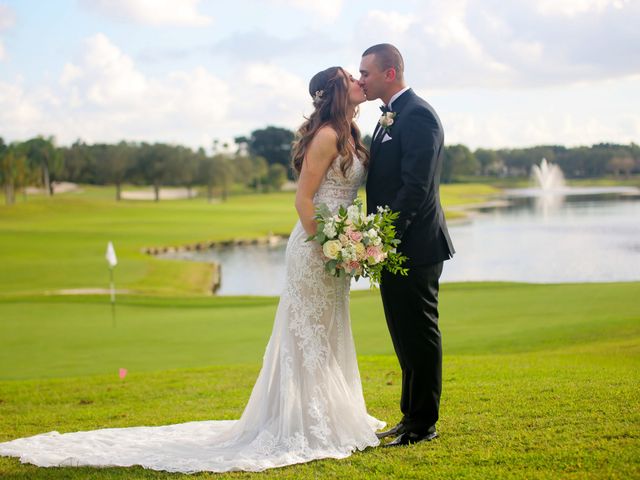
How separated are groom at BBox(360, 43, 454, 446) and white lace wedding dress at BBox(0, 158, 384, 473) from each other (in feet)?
0.93

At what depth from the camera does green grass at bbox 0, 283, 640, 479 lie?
4.36 metres

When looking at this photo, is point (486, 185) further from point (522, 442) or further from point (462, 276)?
point (522, 442)

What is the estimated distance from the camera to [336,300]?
527cm

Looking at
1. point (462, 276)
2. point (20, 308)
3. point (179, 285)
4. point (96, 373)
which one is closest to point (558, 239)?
point (462, 276)

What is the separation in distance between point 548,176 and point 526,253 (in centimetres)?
3603

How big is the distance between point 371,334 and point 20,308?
8.53 meters

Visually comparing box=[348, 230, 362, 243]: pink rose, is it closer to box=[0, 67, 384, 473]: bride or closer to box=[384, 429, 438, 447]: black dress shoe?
box=[0, 67, 384, 473]: bride

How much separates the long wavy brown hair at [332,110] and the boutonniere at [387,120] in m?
0.23

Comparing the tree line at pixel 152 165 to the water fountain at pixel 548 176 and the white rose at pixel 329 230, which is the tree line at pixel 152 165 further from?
the white rose at pixel 329 230

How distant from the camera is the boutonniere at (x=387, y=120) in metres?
4.91

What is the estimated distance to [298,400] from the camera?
507 centimetres

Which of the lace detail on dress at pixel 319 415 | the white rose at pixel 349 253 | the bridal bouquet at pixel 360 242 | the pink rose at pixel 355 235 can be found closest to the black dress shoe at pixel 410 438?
the lace detail on dress at pixel 319 415

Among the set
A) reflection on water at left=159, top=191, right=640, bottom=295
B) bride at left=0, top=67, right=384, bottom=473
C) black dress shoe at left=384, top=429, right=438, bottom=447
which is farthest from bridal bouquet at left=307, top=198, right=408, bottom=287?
reflection on water at left=159, top=191, right=640, bottom=295

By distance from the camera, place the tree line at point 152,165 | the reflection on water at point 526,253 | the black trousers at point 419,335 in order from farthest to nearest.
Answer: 1. the tree line at point 152,165
2. the reflection on water at point 526,253
3. the black trousers at point 419,335
